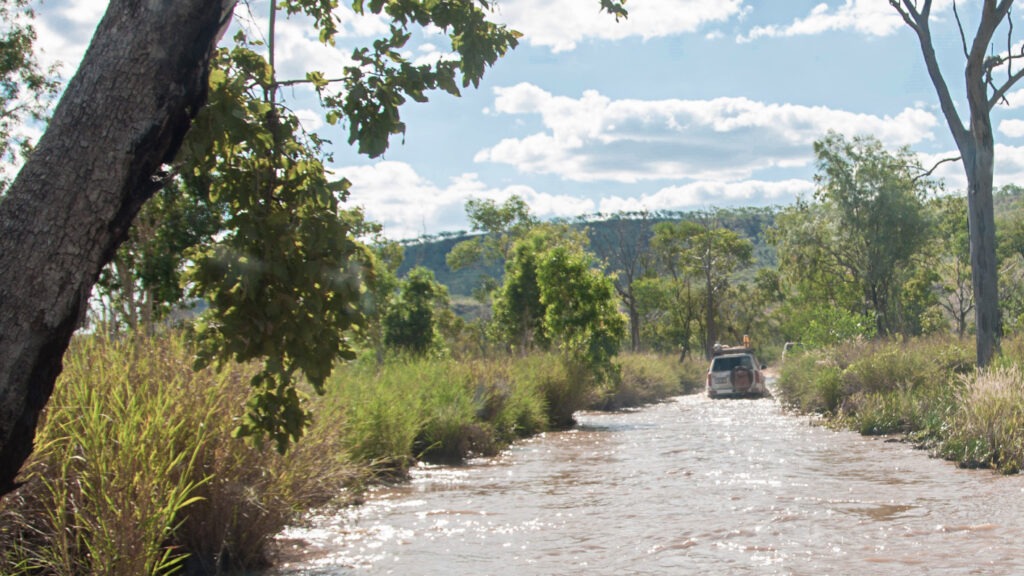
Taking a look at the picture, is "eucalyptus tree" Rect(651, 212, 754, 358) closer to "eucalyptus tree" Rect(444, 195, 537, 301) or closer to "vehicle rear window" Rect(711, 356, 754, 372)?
"eucalyptus tree" Rect(444, 195, 537, 301)

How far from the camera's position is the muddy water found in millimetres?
7426

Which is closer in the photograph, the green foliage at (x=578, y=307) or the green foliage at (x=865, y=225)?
the green foliage at (x=578, y=307)

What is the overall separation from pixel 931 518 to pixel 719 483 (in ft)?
10.3

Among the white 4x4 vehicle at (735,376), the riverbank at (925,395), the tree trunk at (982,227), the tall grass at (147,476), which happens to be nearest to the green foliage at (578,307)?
the riverbank at (925,395)

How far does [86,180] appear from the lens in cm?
353

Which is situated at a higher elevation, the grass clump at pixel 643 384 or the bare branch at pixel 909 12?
the bare branch at pixel 909 12

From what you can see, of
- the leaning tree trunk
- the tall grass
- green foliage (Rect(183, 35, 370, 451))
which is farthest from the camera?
the tall grass

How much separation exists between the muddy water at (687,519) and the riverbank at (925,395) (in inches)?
21.3

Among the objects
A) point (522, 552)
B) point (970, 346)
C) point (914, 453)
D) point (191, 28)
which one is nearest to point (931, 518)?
point (522, 552)

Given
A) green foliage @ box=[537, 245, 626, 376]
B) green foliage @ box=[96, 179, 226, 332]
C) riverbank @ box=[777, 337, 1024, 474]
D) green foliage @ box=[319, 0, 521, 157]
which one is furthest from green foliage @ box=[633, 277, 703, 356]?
green foliage @ box=[319, 0, 521, 157]

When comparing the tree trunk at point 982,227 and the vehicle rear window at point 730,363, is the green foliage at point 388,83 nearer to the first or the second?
the tree trunk at point 982,227

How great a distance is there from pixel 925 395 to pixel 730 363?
48.7 feet

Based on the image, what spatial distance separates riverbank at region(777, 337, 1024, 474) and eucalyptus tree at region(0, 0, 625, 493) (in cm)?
1007

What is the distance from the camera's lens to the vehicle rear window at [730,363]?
3144cm
